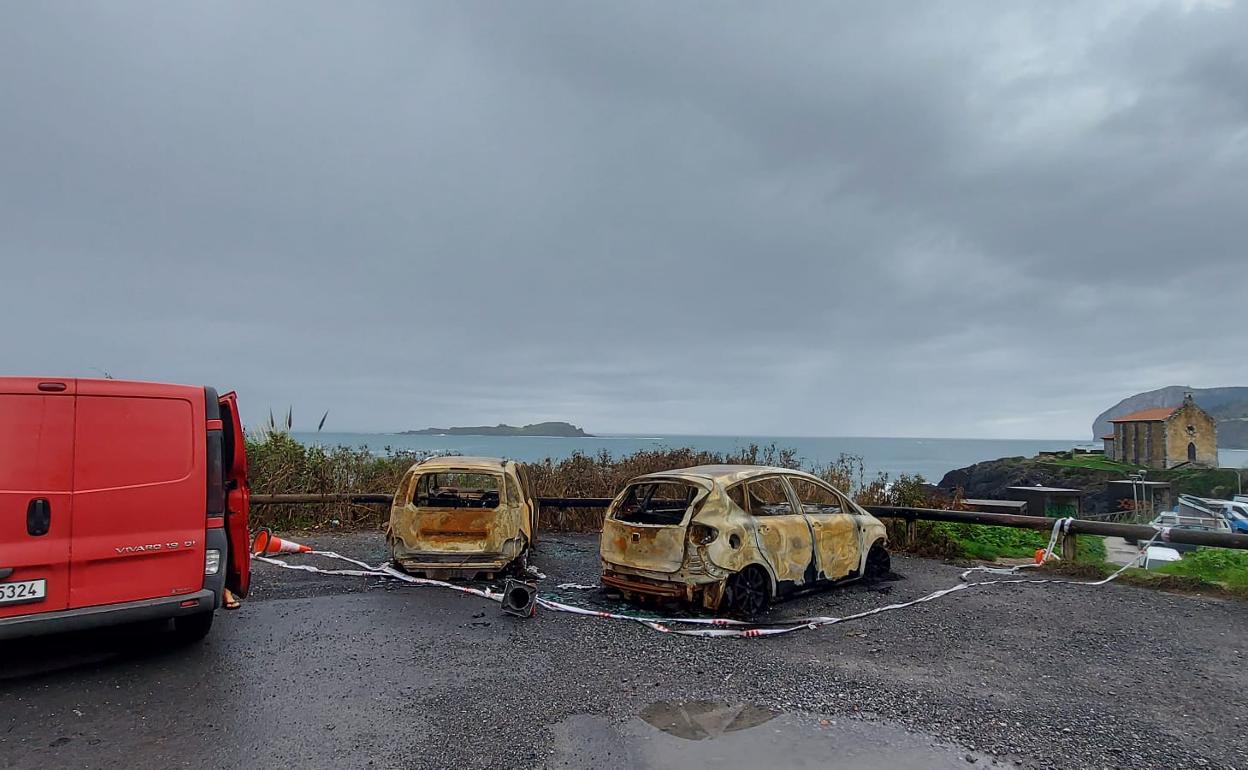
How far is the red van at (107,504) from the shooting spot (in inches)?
185

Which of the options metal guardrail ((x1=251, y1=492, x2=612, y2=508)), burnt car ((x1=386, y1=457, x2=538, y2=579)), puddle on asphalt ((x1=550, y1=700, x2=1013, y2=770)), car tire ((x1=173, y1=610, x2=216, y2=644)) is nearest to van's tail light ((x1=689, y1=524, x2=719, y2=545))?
puddle on asphalt ((x1=550, y1=700, x2=1013, y2=770))

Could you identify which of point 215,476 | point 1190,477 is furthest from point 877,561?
point 1190,477

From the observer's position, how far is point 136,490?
16.7 ft

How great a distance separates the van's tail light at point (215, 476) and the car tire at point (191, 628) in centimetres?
122

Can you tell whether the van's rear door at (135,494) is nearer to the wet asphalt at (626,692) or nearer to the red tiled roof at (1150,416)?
the wet asphalt at (626,692)

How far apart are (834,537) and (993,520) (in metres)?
3.83

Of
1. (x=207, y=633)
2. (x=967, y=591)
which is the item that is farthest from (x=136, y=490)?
(x=967, y=591)

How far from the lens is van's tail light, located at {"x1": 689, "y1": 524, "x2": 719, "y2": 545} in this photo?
689cm

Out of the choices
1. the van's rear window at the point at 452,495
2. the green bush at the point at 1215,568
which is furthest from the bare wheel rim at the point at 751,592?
the green bush at the point at 1215,568

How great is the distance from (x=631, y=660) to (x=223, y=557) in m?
3.40

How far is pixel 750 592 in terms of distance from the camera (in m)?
7.03

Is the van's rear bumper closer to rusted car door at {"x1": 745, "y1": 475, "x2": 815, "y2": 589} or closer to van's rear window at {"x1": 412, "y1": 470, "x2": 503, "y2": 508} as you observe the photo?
van's rear window at {"x1": 412, "y1": 470, "x2": 503, "y2": 508}

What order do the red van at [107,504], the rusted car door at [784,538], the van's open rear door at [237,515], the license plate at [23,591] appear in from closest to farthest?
1. the license plate at [23,591]
2. the red van at [107,504]
3. the van's open rear door at [237,515]
4. the rusted car door at [784,538]

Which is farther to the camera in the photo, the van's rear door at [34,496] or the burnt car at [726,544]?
the burnt car at [726,544]
